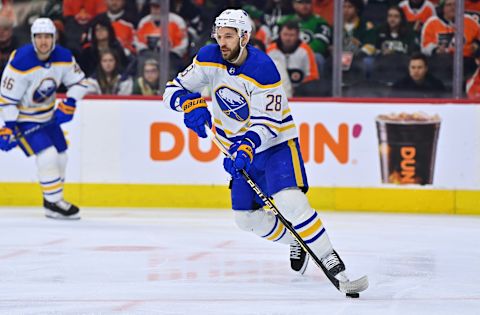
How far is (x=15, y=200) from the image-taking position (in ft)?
25.7

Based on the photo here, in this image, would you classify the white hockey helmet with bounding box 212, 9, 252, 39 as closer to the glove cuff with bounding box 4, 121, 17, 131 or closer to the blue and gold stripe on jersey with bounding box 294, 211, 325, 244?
the blue and gold stripe on jersey with bounding box 294, 211, 325, 244

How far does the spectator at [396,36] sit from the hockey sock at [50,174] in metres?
2.60

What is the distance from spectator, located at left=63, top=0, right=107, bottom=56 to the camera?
26.5 ft

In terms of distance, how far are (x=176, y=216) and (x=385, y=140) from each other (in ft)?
5.43

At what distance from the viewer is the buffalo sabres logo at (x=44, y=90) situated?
22.2 ft

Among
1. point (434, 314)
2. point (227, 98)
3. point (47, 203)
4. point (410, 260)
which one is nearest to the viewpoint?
point (434, 314)

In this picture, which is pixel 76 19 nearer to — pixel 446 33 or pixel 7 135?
pixel 7 135

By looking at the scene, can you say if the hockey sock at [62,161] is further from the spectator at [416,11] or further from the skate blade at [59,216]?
the spectator at [416,11]

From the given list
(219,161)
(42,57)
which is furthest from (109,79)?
(42,57)

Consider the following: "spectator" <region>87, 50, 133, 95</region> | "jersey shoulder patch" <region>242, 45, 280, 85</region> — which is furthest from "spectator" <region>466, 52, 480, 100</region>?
"jersey shoulder patch" <region>242, 45, 280, 85</region>

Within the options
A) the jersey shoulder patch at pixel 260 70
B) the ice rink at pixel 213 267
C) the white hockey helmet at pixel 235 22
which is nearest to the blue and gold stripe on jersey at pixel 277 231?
the ice rink at pixel 213 267

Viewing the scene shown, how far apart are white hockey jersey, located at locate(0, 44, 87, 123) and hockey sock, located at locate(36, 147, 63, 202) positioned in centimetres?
22

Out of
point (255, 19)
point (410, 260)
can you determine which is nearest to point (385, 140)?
point (255, 19)

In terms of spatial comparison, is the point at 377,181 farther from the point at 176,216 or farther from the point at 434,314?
the point at 434,314
